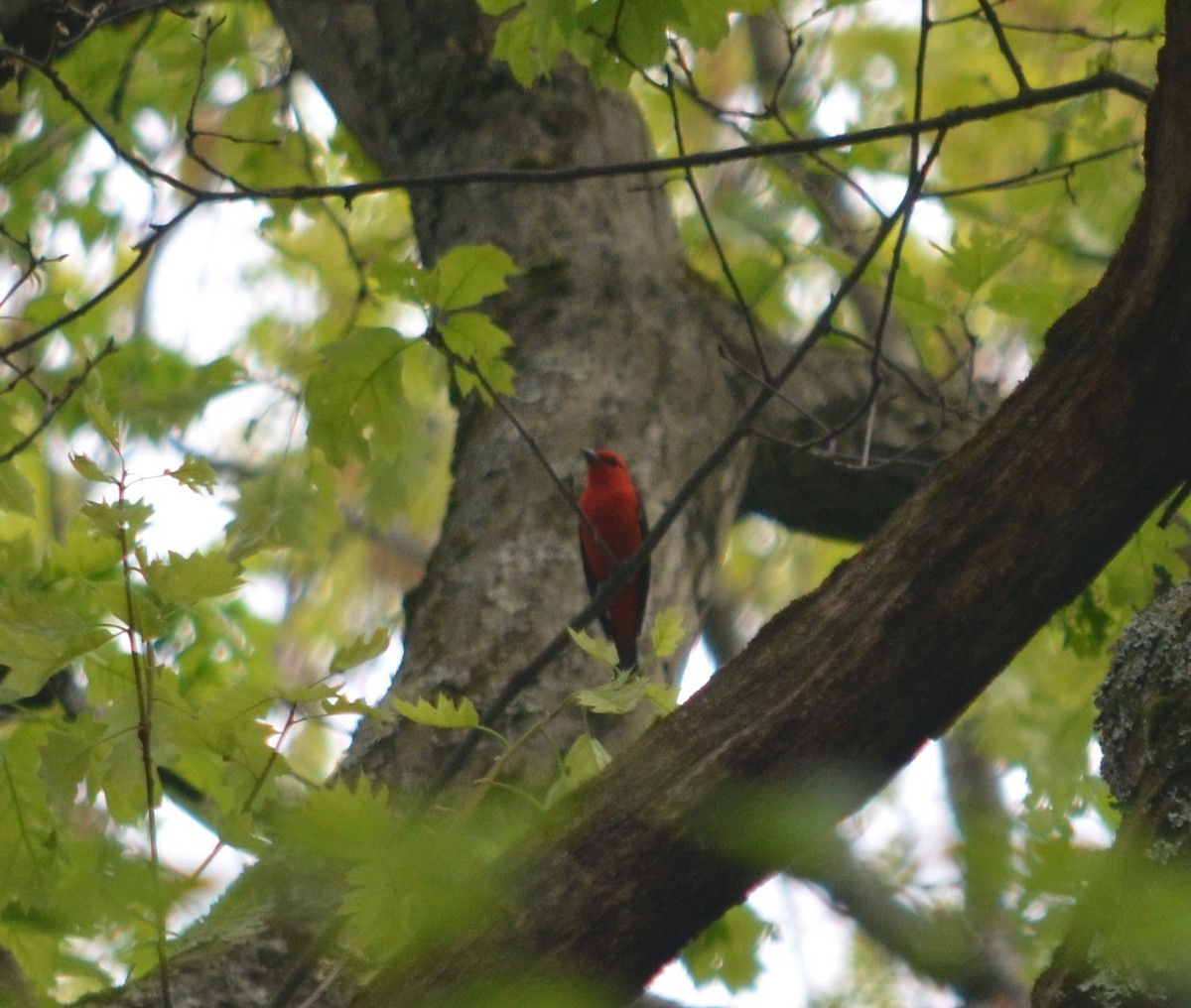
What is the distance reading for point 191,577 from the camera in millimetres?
1788

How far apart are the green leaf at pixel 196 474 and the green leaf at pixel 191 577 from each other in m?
0.14

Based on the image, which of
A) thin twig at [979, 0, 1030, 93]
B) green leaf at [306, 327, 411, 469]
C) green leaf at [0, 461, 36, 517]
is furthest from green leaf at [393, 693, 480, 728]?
green leaf at [0, 461, 36, 517]

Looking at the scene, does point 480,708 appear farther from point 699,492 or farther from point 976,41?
point 976,41

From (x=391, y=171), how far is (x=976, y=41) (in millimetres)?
3167

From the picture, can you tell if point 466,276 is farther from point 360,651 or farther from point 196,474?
point 360,651

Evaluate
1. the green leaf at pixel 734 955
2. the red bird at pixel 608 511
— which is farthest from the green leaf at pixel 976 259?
the green leaf at pixel 734 955

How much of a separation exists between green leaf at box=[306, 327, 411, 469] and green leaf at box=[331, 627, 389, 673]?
1.22 metres

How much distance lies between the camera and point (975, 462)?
5.82 feet

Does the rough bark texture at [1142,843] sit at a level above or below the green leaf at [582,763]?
below

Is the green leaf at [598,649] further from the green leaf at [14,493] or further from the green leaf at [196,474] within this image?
the green leaf at [14,493]

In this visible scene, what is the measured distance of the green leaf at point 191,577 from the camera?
69.9 inches

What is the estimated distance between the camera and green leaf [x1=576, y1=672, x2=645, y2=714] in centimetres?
186

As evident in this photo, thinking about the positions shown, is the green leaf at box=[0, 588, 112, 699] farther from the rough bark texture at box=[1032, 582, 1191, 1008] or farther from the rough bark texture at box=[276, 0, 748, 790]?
the rough bark texture at box=[1032, 582, 1191, 1008]

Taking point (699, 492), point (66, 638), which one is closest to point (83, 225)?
point (699, 492)
